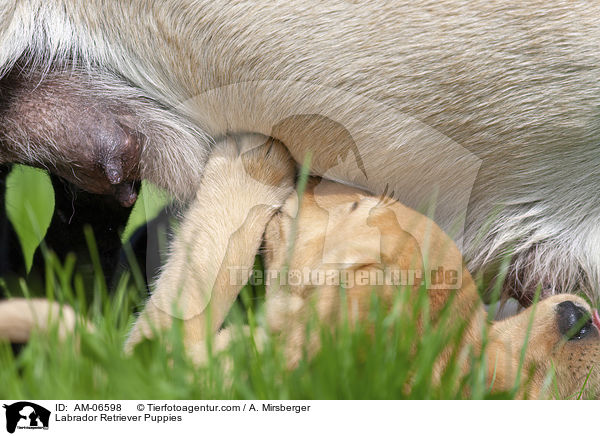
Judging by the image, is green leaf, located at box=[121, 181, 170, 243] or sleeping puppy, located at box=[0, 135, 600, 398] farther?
green leaf, located at box=[121, 181, 170, 243]

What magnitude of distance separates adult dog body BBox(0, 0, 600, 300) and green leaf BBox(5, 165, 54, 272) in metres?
0.25

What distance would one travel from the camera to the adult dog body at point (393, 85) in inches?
54.0

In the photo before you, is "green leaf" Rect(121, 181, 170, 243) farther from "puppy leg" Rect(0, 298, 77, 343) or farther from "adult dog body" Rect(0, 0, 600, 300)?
"puppy leg" Rect(0, 298, 77, 343)

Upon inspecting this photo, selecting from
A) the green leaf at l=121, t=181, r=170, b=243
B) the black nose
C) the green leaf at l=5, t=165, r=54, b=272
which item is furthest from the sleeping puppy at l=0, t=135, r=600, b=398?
the green leaf at l=5, t=165, r=54, b=272

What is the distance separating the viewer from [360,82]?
139 centimetres

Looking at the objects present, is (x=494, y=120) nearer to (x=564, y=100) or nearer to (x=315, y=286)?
(x=564, y=100)

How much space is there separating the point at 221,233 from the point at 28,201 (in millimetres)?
436

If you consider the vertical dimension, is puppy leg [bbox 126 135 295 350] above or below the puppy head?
above
